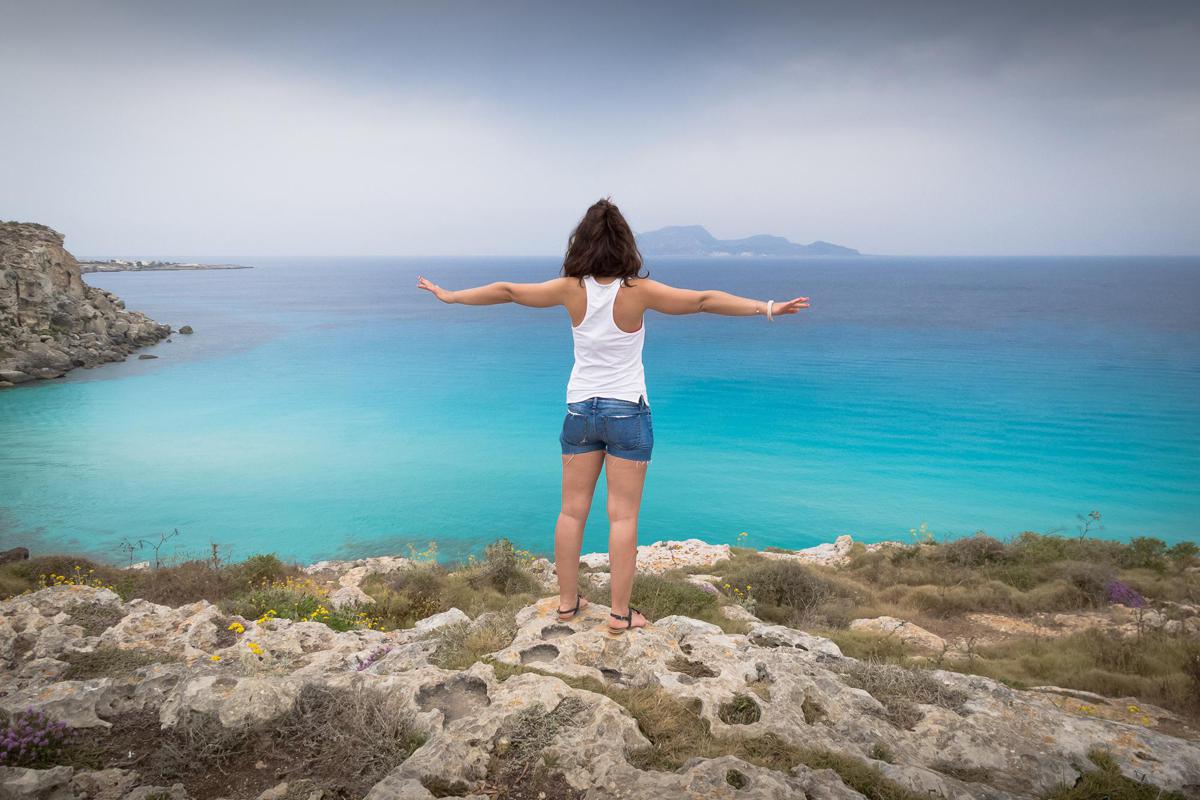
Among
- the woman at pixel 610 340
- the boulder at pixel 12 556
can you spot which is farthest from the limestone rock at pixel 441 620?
the boulder at pixel 12 556

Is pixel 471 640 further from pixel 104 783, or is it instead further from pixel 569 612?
pixel 104 783

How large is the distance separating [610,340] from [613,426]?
627mm

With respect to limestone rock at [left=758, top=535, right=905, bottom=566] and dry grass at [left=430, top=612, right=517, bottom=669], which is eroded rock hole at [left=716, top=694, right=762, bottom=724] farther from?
limestone rock at [left=758, top=535, right=905, bottom=566]

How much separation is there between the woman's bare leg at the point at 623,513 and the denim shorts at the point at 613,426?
0.29 ft

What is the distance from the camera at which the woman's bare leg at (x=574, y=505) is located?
15.2 feet

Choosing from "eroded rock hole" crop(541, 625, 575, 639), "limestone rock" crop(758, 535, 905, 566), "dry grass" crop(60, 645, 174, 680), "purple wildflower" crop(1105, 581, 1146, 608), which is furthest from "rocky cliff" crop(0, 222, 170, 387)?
"purple wildflower" crop(1105, 581, 1146, 608)

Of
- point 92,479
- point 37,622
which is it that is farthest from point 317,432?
point 37,622

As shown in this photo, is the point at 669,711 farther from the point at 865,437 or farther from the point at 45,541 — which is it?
the point at 865,437

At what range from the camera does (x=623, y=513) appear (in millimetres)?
4566

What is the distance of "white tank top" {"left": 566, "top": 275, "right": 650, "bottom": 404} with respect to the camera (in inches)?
170

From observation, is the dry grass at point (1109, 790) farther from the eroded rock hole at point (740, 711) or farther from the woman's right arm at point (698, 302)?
the woman's right arm at point (698, 302)

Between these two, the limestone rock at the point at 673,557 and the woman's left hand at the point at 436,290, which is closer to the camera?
the woman's left hand at the point at 436,290

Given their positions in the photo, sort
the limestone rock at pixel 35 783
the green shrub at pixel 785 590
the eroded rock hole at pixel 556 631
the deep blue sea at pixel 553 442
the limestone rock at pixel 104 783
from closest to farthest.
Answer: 1. the limestone rock at pixel 35 783
2. the limestone rock at pixel 104 783
3. the eroded rock hole at pixel 556 631
4. the green shrub at pixel 785 590
5. the deep blue sea at pixel 553 442

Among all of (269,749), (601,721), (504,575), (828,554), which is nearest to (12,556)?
(504,575)
